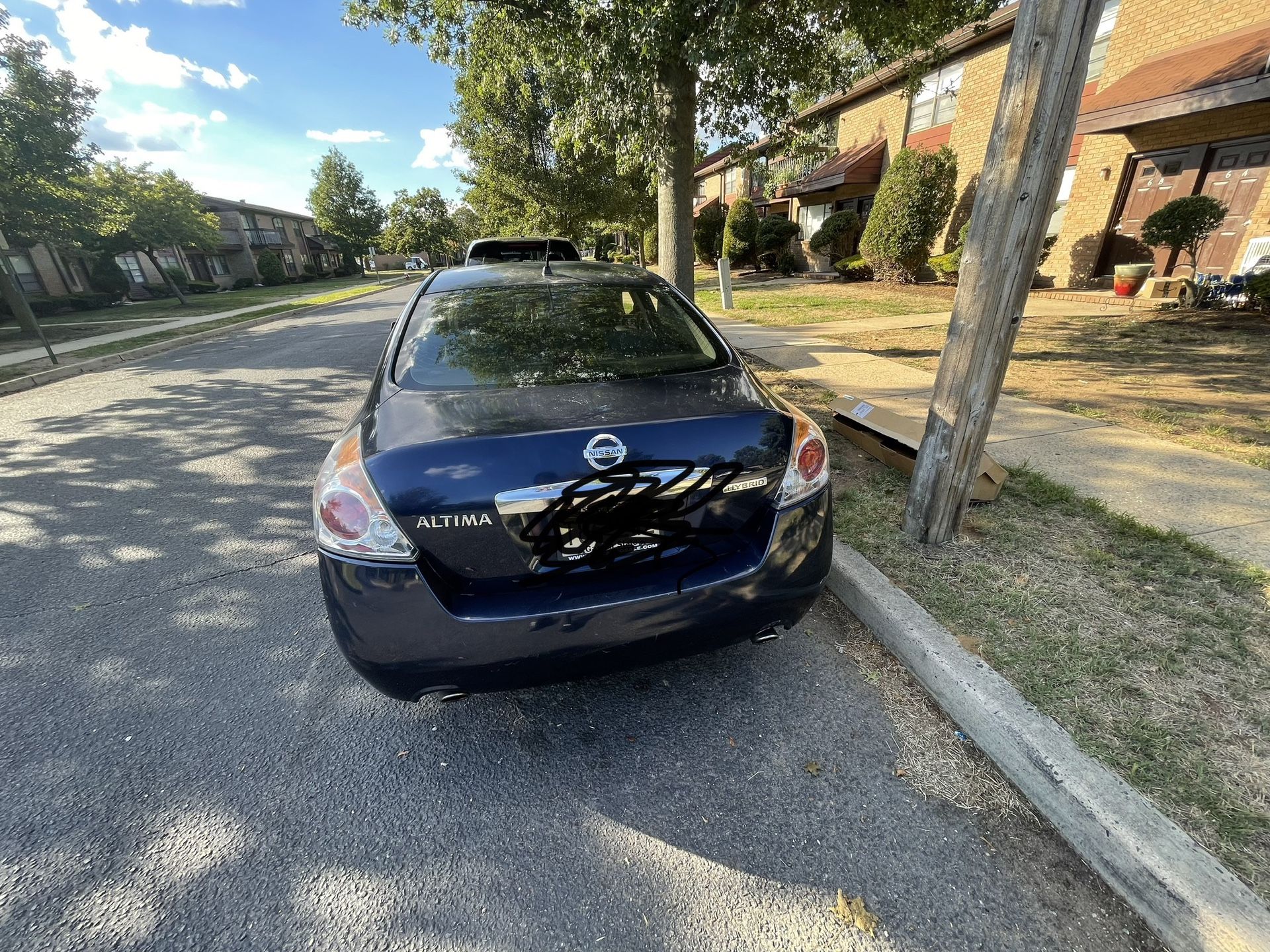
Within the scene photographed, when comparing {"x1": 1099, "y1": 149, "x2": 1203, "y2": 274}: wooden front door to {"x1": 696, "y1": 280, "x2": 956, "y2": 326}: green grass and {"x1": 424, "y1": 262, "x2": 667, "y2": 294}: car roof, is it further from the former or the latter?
{"x1": 424, "y1": 262, "x2": 667, "y2": 294}: car roof

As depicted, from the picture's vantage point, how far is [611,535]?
175cm

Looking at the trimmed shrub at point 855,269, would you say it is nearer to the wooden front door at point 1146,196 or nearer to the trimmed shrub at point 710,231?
the wooden front door at point 1146,196

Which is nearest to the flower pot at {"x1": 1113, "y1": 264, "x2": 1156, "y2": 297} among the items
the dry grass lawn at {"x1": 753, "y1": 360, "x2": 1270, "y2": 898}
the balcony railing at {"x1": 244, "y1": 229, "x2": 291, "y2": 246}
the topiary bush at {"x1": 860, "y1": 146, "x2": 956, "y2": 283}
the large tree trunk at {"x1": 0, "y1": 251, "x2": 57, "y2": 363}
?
the topiary bush at {"x1": 860, "y1": 146, "x2": 956, "y2": 283}

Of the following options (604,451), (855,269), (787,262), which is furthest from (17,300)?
(787,262)

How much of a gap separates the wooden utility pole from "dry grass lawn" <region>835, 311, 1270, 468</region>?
2.57 m

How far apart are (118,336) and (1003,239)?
57.3 feet

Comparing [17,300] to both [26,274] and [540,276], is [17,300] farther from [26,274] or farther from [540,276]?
[26,274]

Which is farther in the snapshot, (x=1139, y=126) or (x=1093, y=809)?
(x=1139, y=126)

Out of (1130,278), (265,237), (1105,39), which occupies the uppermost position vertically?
(1105,39)

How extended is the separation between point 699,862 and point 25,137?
19880 millimetres

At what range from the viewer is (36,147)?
12.8 m

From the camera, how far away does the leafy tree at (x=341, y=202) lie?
4650 cm

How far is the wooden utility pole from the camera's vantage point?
6.93 feet

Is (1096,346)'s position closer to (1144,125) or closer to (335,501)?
(1144,125)
